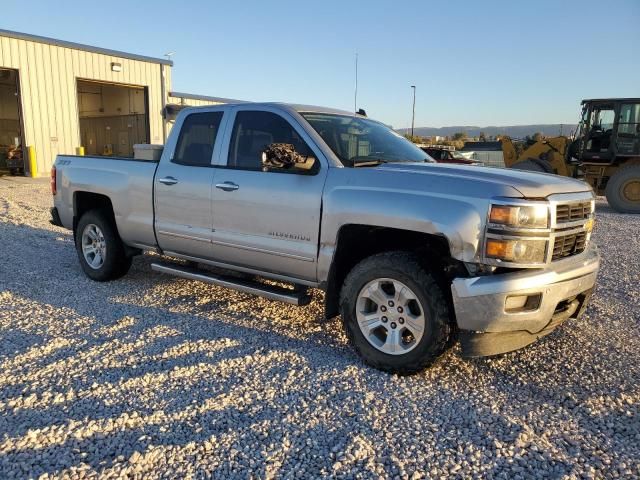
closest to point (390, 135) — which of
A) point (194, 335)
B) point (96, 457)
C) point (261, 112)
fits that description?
point (261, 112)

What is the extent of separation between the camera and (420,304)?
140 inches

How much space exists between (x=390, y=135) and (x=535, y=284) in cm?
233

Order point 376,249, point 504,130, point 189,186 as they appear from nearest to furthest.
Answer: point 376,249 → point 189,186 → point 504,130

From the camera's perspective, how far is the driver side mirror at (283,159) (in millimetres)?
4023

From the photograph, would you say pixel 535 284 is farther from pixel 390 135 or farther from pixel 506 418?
pixel 390 135

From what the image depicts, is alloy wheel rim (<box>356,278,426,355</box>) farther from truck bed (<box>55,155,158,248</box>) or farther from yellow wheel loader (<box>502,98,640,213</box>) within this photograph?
yellow wheel loader (<box>502,98,640,213</box>)

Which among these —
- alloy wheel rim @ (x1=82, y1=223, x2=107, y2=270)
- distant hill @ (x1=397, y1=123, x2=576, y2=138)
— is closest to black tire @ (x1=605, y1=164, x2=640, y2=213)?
alloy wheel rim @ (x1=82, y1=223, x2=107, y2=270)

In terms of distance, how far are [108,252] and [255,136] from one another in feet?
7.87

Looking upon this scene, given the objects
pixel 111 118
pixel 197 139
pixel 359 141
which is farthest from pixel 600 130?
pixel 111 118

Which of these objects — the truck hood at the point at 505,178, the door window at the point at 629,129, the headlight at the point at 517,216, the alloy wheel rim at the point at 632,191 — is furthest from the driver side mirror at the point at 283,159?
the alloy wheel rim at the point at 632,191

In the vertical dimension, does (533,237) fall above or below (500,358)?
above

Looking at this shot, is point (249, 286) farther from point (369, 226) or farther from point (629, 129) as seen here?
point (629, 129)

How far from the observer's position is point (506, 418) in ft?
10.3

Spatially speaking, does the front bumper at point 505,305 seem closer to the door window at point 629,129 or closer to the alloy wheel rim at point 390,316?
the alloy wheel rim at point 390,316
